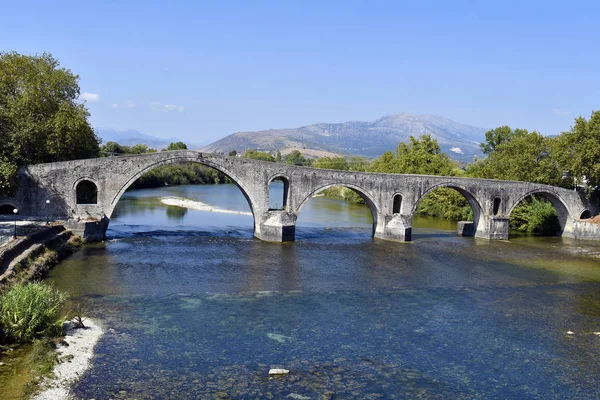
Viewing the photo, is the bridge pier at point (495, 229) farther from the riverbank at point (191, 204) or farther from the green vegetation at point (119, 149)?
the green vegetation at point (119, 149)

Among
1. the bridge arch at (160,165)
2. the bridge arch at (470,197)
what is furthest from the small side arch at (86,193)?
the bridge arch at (470,197)

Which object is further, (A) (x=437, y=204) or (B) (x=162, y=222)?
(A) (x=437, y=204)

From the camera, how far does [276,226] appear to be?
133 ft

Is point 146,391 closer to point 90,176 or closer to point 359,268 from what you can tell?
point 359,268

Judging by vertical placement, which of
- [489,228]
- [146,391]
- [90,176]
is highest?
[90,176]

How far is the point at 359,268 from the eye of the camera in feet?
109

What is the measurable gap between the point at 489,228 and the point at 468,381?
3270 cm

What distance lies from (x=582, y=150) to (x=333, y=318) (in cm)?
3608

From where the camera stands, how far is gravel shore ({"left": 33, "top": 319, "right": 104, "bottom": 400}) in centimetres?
1477

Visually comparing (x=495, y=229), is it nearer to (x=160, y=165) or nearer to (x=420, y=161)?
(x=420, y=161)

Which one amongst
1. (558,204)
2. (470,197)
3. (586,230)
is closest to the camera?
(470,197)

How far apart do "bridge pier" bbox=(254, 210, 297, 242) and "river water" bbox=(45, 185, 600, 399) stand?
1.47 meters

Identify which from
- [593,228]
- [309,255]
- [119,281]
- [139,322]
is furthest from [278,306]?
[593,228]

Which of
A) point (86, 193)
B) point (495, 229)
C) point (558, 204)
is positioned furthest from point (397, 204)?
point (86, 193)
